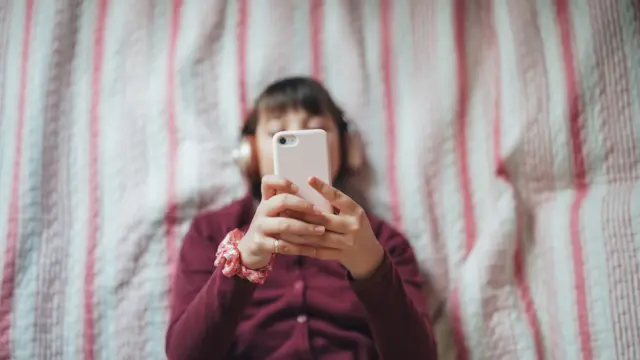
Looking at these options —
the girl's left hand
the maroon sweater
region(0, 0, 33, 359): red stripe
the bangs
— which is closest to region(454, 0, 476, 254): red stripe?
the maroon sweater

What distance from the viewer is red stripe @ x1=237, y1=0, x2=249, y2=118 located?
96 centimetres

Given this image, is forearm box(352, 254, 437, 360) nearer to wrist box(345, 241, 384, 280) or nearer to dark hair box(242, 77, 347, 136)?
wrist box(345, 241, 384, 280)

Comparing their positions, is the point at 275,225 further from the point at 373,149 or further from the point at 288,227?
the point at 373,149

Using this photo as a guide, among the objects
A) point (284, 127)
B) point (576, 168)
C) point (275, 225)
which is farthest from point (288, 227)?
point (576, 168)

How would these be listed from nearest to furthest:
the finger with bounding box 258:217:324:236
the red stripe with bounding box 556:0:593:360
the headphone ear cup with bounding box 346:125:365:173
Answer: the finger with bounding box 258:217:324:236
the red stripe with bounding box 556:0:593:360
the headphone ear cup with bounding box 346:125:365:173

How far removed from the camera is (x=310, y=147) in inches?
24.6

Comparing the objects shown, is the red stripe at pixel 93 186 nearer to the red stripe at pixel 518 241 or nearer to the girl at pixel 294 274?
the girl at pixel 294 274

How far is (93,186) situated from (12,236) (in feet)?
0.43

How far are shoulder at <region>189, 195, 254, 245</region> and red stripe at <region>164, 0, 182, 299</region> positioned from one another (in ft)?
0.15

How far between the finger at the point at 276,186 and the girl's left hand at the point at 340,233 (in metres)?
0.02

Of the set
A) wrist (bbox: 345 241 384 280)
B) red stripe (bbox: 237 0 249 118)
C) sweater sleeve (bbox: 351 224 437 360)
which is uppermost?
red stripe (bbox: 237 0 249 118)

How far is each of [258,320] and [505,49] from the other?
0.54 m

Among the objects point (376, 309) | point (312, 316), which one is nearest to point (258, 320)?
point (312, 316)

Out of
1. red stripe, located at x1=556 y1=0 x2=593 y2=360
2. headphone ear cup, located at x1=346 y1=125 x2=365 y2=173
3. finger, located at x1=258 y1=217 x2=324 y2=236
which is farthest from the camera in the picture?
headphone ear cup, located at x1=346 y1=125 x2=365 y2=173
